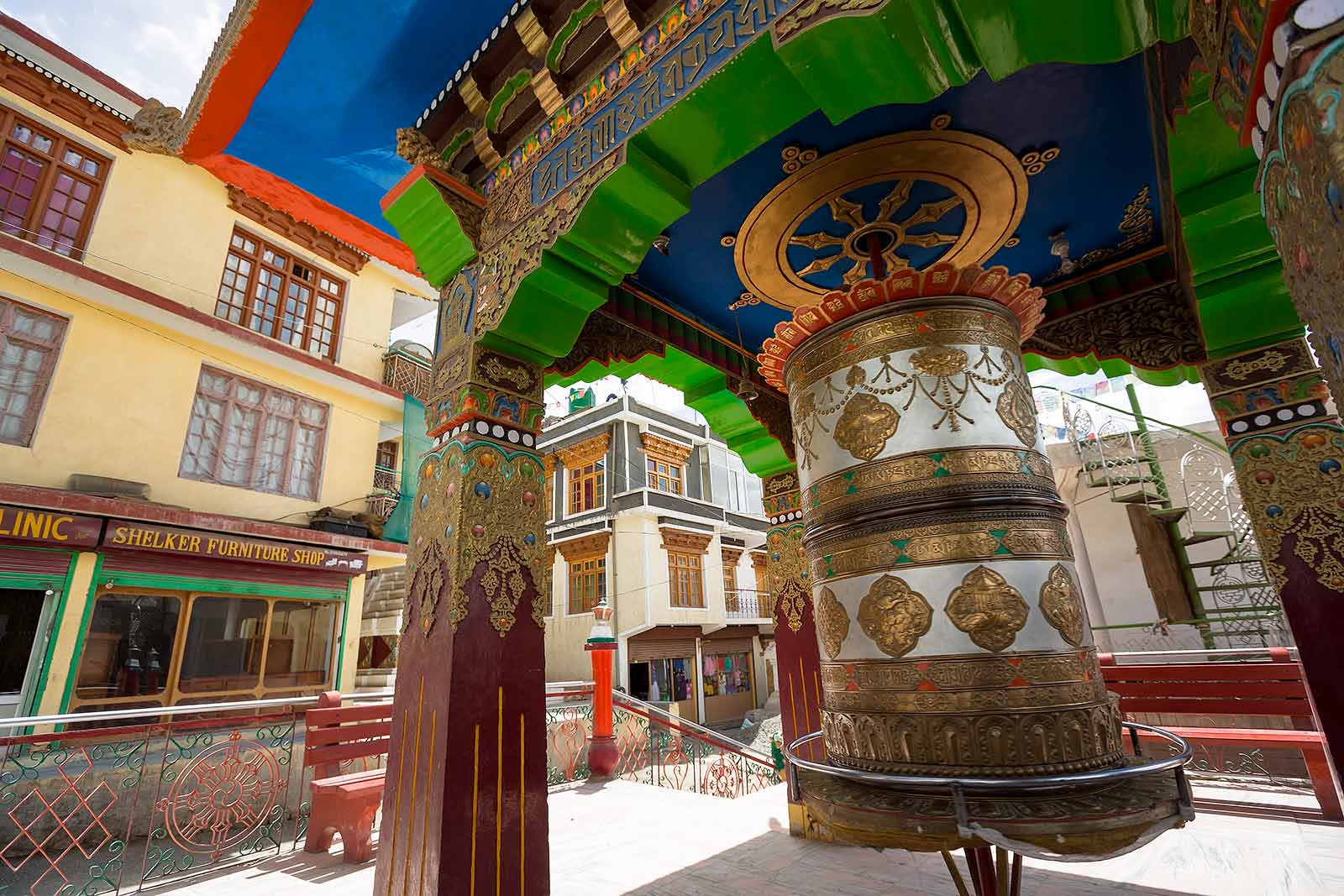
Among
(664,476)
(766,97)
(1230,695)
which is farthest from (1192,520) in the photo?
(664,476)

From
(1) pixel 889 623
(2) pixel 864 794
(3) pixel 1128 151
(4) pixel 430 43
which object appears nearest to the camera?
(2) pixel 864 794

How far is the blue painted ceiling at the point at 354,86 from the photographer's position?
288cm

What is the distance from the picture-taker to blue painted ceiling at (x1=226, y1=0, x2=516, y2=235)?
113 inches

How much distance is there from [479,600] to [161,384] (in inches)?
399

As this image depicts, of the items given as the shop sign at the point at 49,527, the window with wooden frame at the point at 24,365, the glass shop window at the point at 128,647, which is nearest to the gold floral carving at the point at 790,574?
→ the shop sign at the point at 49,527

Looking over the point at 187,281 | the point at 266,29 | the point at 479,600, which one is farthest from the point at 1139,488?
the point at 187,281

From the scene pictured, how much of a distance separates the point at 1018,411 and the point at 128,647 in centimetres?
1198

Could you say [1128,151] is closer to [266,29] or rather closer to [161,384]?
[266,29]

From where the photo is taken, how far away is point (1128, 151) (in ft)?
11.3

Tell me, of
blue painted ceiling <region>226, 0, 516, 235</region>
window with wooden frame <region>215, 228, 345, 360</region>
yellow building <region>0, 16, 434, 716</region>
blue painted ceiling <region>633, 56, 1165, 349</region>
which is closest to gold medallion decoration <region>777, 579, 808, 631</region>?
blue painted ceiling <region>633, 56, 1165, 349</region>

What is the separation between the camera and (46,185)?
352 inches

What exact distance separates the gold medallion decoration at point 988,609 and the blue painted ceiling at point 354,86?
339 cm

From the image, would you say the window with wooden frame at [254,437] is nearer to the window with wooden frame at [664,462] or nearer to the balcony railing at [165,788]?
A: the balcony railing at [165,788]

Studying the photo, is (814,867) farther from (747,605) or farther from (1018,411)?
(747,605)
